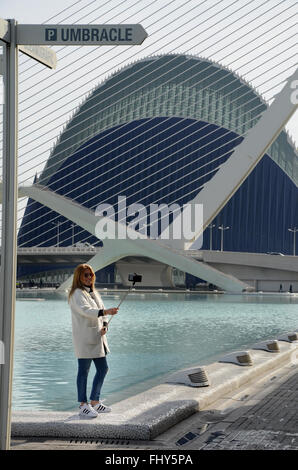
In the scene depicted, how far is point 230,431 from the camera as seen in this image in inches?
196

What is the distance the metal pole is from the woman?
1.65 meters

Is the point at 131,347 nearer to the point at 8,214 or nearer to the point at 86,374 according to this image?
the point at 86,374

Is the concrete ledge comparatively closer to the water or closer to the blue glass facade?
A: the water

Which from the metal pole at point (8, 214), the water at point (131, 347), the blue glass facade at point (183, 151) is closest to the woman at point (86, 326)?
the metal pole at point (8, 214)

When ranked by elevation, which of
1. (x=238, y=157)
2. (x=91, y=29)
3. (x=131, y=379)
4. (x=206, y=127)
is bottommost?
(x=131, y=379)

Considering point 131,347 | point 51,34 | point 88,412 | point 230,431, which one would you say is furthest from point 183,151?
point 51,34

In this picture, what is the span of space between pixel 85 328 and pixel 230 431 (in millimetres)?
1162

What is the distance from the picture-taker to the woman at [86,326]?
5.20 meters

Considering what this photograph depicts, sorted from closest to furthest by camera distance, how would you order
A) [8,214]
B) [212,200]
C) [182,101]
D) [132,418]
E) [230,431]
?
[8,214] < [230,431] < [132,418] < [212,200] < [182,101]

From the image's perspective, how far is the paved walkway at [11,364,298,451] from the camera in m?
4.58

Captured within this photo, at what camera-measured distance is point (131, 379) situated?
9641mm
